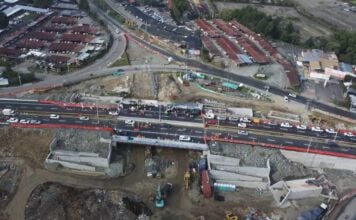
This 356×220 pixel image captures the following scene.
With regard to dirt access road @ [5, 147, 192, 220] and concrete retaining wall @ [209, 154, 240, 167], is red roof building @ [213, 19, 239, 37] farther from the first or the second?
dirt access road @ [5, 147, 192, 220]

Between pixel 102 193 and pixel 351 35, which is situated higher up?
pixel 351 35

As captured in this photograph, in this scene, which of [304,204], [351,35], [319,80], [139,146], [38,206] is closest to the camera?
[38,206]

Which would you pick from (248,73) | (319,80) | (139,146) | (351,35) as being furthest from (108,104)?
(351,35)

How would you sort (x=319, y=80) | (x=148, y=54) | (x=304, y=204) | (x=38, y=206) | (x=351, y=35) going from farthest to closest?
(x=351, y=35) → (x=148, y=54) → (x=319, y=80) → (x=304, y=204) → (x=38, y=206)

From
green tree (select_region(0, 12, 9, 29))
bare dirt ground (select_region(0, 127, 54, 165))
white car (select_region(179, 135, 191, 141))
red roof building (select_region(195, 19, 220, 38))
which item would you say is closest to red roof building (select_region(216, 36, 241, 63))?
red roof building (select_region(195, 19, 220, 38))

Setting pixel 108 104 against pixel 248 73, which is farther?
pixel 248 73

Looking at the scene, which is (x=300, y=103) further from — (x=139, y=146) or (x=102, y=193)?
(x=102, y=193)
